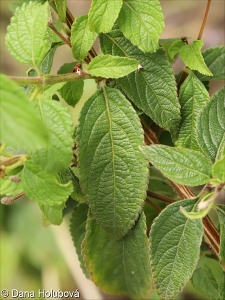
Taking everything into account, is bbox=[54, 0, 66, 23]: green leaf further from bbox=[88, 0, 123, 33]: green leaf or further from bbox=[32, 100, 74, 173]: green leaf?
bbox=[32, 100, 74, 173]: green leaf

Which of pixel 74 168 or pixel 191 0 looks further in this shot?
pixel 191 0

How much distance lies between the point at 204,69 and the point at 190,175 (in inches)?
7.3

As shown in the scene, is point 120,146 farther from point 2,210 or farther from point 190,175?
point 2,210

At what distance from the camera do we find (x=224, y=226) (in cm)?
77

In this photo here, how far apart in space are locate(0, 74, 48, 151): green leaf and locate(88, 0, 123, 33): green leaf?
0.25 meters

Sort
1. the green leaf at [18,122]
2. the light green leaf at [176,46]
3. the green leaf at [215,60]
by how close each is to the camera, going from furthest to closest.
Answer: the green leaf at [215,60]
the light green leaf at [176,46]
the green leaf at [18,122]

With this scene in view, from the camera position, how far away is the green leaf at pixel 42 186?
68 cm

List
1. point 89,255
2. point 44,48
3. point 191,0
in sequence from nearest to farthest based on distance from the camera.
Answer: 1. point 44,48
2. point 89,255
3. point 191,0

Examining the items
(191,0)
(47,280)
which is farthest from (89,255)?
(191,0)

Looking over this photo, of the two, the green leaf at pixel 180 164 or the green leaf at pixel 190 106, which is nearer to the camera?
the green leaf at pixel 180 164

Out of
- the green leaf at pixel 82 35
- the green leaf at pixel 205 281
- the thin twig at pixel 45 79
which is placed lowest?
the green leaf at pixel 205 281

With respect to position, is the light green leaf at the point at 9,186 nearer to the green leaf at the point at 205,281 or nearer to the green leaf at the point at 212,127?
the green leaf at the point at 212,127

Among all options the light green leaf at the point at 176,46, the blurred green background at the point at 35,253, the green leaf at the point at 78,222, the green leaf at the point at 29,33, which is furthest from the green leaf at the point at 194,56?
the blurred green background at the point at 35,253

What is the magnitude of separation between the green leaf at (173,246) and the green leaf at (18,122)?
1.05 feet
